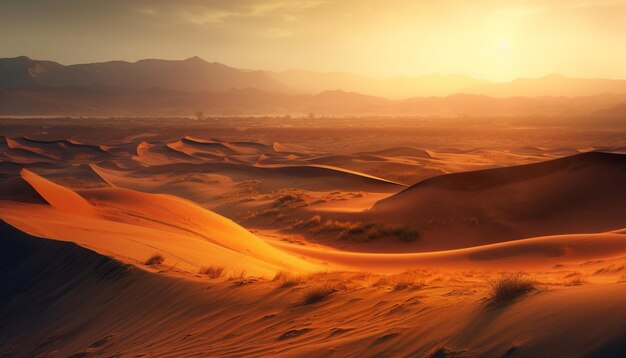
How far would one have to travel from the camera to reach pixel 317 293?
277 inches

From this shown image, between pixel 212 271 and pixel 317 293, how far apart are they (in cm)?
294

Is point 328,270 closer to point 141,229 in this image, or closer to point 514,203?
point 141,229

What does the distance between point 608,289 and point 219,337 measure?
14.1ft

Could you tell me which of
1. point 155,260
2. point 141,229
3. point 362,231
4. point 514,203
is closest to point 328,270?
point 155,260

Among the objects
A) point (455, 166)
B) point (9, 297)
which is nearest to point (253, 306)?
point (9, 297)

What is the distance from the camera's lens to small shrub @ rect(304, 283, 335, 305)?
6938mm

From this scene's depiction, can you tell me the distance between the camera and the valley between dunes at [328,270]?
502 cm

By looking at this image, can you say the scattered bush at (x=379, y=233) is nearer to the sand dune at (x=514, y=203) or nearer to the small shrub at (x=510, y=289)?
the sand dune at (x=514, y=203)

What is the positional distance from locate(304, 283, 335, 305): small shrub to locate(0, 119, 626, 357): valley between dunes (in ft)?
0.16

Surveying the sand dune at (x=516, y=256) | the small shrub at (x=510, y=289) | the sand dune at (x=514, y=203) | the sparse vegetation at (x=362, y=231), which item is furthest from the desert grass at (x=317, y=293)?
the sparse vegetation at (x=362, y=231)

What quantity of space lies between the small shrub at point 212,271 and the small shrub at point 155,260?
2.73ft

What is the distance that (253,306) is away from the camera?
7027 millimetres

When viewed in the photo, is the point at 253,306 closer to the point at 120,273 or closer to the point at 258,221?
the point at 120,273

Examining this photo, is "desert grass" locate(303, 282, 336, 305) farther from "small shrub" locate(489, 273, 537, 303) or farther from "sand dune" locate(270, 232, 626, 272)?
"sand dune" locate(270, 232, 626, 272)
